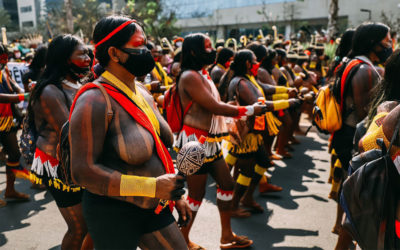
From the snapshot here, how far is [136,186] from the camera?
1.75m

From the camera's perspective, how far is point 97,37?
194cm

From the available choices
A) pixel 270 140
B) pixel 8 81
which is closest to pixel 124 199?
pixel 8 81

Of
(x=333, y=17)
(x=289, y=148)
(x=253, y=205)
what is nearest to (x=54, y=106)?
(x=253, y=205)

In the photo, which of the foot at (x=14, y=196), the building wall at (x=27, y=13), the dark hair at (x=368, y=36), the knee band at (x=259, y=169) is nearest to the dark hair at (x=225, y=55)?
the knee band at (x=259, y=169)

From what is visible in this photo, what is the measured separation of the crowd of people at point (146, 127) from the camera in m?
1.82

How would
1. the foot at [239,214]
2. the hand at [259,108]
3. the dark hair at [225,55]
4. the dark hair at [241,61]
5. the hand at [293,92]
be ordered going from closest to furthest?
the hand at [259,108]
the dark hair at [241,61]
the hand at [293,92]
the foot at [239,214]
the dark hair at [225,55]

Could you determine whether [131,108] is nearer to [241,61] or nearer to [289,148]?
[241,61]

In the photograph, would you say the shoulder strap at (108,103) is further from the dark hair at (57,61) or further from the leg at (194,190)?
the leg at (194,190)

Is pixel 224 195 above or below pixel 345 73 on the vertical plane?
below

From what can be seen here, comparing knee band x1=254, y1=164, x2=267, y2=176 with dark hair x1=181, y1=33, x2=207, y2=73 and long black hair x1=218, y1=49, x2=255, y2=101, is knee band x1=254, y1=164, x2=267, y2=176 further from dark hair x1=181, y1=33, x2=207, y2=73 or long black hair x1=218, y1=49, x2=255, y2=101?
dark hair x1=181, y1=33, x2=207, y2=73

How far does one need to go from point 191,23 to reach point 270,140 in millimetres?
48093

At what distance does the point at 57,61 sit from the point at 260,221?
2938 mm

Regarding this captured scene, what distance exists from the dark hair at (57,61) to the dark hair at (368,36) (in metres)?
2.63

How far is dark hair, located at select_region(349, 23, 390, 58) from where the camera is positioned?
3.41 m
